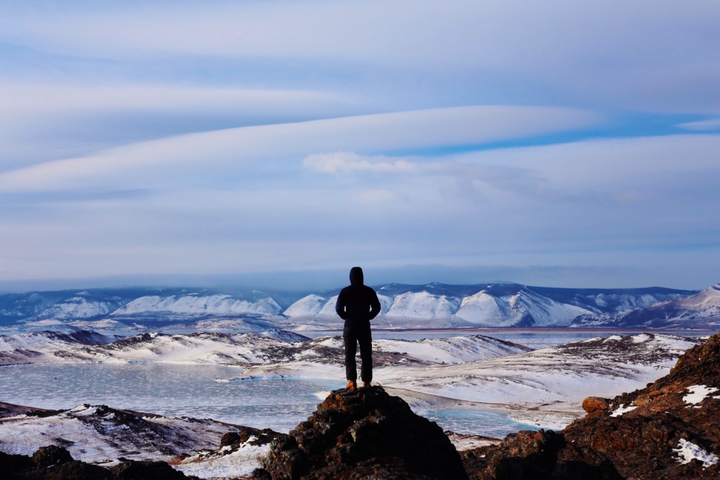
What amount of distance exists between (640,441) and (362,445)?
7.75 m

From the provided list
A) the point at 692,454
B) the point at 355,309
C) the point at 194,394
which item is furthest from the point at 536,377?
the point at 355,309

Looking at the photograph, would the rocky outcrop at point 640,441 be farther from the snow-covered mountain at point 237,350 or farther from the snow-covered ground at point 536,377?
the snow-covered mountain at point 237,350

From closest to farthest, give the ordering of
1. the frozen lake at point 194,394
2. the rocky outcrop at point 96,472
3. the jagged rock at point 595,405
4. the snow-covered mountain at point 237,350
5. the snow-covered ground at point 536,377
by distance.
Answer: the rocky outcrop at point 96,472
the jagged rock at point 595,405
the frozen lake at point 194,394
the snow-covered ground at point 536,377
the snow-covered mountain at point 237,350

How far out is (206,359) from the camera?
296 ft

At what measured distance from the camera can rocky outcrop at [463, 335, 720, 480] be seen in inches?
401

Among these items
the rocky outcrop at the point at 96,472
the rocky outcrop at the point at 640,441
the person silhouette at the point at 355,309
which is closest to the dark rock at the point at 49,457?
the rocky outcrop at the point at 96,472

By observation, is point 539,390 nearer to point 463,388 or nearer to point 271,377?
point 463,388

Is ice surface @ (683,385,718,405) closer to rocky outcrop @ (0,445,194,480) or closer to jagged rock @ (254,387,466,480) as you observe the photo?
jagged rock @ (254,387,466,480)

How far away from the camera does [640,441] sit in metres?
14.2

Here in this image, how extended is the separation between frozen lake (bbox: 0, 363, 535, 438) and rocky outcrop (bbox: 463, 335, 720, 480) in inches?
665

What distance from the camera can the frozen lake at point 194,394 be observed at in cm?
4175

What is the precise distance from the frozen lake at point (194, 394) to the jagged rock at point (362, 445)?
26521mm

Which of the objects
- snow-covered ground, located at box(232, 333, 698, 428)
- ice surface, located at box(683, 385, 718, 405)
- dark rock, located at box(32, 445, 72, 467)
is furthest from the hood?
snow-covered ground, located at box(232, 333, 698, 428)

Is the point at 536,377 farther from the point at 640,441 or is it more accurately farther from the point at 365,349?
the point at 365,349
